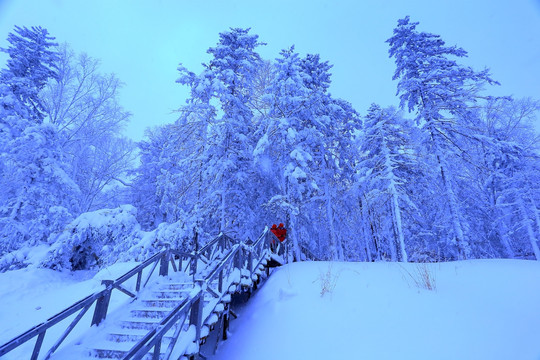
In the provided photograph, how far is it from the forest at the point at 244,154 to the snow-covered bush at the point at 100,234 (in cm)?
6

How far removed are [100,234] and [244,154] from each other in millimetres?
7922

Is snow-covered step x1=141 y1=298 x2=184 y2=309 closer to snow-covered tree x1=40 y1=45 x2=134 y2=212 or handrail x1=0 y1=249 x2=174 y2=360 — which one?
handrail x1=0 y1=249 x2=174 y2=360

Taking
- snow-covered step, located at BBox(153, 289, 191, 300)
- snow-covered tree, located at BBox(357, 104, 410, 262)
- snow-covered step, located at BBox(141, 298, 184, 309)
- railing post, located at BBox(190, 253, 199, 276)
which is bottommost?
snow-covered step, located at BBox(141, 298, 184, 309)

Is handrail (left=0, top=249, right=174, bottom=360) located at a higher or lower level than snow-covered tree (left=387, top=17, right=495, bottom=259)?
lower

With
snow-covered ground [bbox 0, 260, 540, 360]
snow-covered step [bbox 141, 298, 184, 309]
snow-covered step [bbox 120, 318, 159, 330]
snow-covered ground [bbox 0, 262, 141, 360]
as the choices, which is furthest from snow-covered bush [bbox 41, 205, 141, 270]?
snow-covered step [bbox 120, 318, 159, 330]

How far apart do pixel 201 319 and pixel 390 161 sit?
13.8m

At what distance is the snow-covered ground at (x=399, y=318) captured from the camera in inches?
154

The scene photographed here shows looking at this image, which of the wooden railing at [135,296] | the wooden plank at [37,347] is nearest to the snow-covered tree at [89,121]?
the wooden railing at [135,296]

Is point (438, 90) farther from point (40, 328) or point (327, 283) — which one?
point (40, 328)

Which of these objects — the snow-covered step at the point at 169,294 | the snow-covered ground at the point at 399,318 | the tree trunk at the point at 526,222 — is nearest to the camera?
the snow-covered ground at the point at 399,318

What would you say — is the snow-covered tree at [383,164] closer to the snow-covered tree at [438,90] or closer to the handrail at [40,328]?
the snow-covered tree at [438,90]

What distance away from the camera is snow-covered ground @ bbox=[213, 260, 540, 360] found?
3.91 metres

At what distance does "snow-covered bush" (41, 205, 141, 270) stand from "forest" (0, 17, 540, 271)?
2.6 inches

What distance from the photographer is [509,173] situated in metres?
18.0
